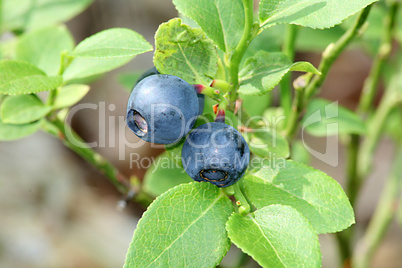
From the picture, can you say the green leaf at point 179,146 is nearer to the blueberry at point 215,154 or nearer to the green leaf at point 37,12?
the blueberry at point 215,154

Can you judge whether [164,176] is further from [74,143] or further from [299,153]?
[299,153]

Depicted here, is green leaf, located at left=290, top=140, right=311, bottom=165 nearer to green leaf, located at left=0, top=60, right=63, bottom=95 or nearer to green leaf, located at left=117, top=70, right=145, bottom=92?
green leaf, located at left=117, top=70, right=145, bottom=92

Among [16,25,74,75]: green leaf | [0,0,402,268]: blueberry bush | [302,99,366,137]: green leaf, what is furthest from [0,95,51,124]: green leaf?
[302,99,366,137]: green leaf

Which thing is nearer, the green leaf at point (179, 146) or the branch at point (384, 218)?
the green leaf at point (179, 146)

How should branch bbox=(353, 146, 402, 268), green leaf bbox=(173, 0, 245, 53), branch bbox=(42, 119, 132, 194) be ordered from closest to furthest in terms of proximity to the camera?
green leaf bbox=(173, 0, 245, 53) < branch bbox=(42, 119, 132, 194) < branch bbox=(353, 146, 402, 268)

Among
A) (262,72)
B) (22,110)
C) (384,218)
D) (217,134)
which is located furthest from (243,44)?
(384,218)

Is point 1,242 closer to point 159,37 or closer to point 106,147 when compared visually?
point 106,147

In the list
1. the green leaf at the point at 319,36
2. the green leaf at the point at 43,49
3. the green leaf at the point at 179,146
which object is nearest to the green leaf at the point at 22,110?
the green leaf at the point at 43,49
